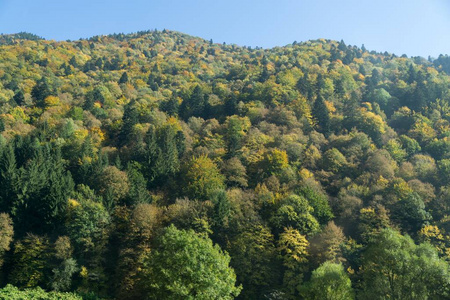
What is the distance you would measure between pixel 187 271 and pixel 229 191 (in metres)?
24.1

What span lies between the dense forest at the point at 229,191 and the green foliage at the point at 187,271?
13 cm

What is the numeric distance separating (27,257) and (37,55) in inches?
4629

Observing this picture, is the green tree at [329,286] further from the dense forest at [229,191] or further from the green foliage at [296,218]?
the green foliage at [296,218]

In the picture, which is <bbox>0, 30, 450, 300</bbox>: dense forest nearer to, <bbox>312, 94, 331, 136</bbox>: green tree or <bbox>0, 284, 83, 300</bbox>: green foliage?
<bbox>0, 284, 83, 300</bbox>: green foliage

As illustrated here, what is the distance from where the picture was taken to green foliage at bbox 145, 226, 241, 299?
30312 millimetres

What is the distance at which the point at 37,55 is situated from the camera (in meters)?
133

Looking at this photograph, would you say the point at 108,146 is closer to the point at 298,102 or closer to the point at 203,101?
the point at 203,101

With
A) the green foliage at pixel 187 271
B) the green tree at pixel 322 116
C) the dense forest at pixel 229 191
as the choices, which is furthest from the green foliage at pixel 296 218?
the green tree at pixel 322 116

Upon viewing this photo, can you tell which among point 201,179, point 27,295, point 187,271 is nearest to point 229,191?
point 201,179

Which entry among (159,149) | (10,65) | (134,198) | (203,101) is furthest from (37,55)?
(134,198)

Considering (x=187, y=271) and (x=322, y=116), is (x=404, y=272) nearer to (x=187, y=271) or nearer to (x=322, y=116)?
(x=187, y=271)

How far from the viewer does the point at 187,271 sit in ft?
102

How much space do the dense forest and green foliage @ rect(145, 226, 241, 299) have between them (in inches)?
5.2

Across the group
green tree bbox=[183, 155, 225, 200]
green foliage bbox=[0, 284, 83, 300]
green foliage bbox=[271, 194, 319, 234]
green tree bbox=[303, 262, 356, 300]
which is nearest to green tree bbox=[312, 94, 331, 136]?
green tree bbox=[183, 155, 225, 200]
